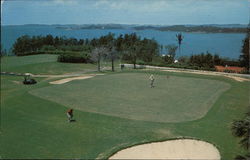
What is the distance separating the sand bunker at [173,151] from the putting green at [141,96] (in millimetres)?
3998

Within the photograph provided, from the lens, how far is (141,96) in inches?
1106

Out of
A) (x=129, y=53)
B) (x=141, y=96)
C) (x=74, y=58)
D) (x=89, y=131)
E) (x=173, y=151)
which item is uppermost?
(x=129, y=53)

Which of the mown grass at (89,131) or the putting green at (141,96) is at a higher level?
the putting green at (141,96)

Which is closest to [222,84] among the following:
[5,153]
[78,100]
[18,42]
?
[78,100]

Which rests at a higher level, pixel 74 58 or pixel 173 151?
pixel 74 58

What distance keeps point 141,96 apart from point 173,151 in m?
11.8

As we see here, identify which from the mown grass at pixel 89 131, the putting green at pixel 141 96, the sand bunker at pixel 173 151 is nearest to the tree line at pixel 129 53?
the putting green at pixel 141 96

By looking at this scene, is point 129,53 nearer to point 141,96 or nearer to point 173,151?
point 141,96

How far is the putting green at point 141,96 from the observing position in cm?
2330

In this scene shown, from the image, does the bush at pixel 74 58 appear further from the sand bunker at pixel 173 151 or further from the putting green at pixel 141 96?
the sand bunker at pixel 173 151

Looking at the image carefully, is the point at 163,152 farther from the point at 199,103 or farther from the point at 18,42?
the point at 18,42

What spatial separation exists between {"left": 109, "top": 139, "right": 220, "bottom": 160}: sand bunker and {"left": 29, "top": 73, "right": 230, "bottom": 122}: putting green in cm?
400

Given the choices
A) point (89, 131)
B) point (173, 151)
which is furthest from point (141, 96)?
point (173, 151)

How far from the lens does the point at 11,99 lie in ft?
97.7
